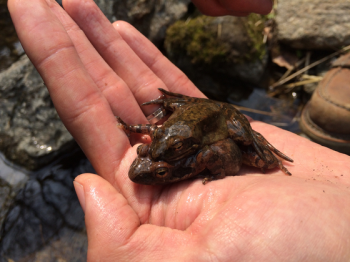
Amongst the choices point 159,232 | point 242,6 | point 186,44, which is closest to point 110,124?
point 159,232

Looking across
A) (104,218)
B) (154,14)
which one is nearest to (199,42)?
(154,14)

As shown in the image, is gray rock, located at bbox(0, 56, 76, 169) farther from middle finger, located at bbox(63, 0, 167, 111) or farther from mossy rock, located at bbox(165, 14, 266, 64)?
mossy rock, located at bbox(165, 14, 266, 64)

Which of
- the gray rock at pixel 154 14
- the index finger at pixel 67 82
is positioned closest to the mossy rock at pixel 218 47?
the gray rock at pixel 154 14

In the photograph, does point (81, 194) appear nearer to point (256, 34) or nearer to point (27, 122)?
point (27, 122)

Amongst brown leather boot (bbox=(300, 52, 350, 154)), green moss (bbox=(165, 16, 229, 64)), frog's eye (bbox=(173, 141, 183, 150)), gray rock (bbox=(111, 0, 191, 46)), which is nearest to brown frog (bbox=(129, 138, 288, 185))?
frog's eye (bbox=(173, 141, 183, 150))

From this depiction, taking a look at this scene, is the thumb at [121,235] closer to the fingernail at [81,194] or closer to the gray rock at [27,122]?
the fingernail at [81,194]

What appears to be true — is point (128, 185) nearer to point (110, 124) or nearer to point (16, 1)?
point (110, 124)
